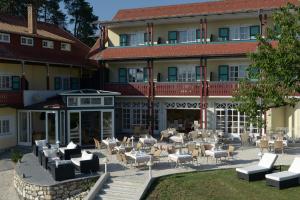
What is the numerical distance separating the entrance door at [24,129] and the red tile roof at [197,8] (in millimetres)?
10929

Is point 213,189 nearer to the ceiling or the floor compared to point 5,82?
nearer to the floor

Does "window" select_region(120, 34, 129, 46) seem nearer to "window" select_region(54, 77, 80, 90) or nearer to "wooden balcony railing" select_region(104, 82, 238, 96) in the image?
"wooden balcony railing" select_region(104, 82, 238, 96)

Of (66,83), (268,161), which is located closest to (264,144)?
(268,161)

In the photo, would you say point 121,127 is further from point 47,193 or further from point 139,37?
point 47,193

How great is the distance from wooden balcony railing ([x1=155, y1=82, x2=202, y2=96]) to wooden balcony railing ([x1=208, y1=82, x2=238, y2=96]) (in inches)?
32.5

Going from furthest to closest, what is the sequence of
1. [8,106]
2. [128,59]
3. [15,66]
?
[128,59] < [15,66] < [8,106]

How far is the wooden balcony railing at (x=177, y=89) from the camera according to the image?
97.0ft

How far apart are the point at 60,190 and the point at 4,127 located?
37.8ft

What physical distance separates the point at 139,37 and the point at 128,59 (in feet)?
10.5

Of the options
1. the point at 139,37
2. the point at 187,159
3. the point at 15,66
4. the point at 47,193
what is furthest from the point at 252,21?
the point at 47,193

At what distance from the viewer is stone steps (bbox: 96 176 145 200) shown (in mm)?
17047

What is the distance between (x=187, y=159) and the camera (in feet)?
65.7

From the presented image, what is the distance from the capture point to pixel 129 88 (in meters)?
31.6

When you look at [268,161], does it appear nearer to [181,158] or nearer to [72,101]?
[181,158]
